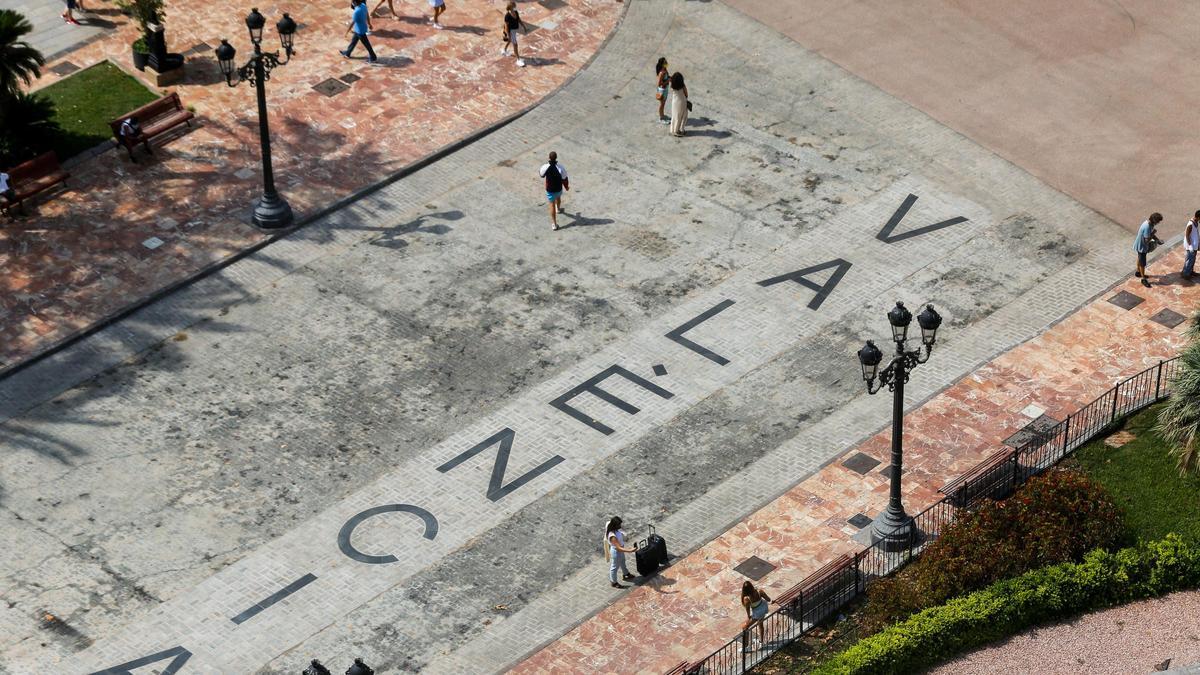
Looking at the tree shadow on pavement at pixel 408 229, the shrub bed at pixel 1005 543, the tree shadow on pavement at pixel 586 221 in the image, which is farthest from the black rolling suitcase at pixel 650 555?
the tree shadow on pavement at pixel 408 229

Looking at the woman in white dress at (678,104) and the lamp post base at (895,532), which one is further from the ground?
the woman in white dress at (678,104)

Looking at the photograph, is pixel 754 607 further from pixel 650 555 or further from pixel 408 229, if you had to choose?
pixel 408 229

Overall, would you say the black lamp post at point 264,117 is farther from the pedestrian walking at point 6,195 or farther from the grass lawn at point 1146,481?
A: the grass lawn at point 1146,481

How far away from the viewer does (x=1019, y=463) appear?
101 ft

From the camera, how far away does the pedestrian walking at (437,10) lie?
144 ft

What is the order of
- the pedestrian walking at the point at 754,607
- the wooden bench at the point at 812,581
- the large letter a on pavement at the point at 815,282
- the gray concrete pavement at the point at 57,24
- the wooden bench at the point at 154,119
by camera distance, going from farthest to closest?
the gray concrete pavement at the point at 57,24 < the wooden bench at the point at 154,119 < the large letter a on pavement at the point at 815,282 < the wooden bench at the point at 812,581 < the pedestrian walking at the point at 754,607

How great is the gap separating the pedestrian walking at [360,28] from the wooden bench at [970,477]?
1799 centimetres

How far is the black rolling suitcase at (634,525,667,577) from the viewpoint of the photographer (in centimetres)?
2938

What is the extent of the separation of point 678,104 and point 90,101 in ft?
41.6

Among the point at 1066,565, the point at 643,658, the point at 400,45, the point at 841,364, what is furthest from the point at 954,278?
the point at 400,45

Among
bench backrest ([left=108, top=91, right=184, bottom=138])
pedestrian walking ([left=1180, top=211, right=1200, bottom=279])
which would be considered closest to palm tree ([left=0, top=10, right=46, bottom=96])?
bench backrest ([left=108, top=91, right=184, bottom=138])

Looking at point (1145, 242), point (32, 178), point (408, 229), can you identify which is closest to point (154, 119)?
point (32, 178)

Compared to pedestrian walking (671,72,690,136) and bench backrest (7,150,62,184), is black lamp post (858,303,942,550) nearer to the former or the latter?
pedestrian walking (671,72,690,136)

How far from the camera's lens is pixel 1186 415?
99.6 feet
